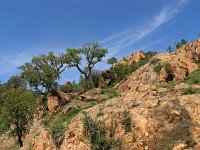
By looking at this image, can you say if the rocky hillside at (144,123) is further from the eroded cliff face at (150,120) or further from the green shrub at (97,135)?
the green shrub at (97,135)

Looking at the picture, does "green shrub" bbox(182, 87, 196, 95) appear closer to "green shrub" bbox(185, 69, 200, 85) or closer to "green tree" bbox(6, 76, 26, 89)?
"green shrub" bbox(185, 69, 200, 85)

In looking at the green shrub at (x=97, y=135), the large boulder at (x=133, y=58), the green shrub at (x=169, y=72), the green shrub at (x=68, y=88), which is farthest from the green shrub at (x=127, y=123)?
the large boulder at (x=133, y=58)

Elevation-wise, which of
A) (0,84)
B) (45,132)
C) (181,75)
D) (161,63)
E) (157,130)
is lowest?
(157,130)

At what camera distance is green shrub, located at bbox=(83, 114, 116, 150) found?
37.7 meters

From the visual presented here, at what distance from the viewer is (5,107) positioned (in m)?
56.5

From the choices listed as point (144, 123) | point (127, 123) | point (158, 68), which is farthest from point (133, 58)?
point (144, 123)

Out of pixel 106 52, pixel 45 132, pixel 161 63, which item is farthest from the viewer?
pixel 106 52

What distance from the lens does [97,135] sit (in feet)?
128

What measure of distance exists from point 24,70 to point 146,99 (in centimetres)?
4740

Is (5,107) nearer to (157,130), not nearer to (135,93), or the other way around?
(135,93)

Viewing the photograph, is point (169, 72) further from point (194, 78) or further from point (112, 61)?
point (112, 61)

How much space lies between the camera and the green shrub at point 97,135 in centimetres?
3766

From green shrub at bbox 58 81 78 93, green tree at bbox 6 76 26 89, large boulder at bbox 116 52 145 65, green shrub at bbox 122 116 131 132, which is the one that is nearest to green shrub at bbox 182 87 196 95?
green shrub at bbox 122 116 131 132

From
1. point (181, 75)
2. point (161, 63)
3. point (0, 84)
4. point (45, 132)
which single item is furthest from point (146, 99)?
point (0, 84)
